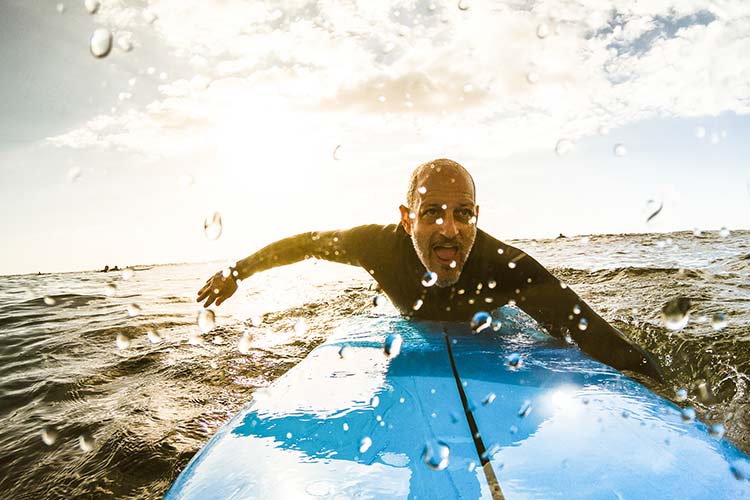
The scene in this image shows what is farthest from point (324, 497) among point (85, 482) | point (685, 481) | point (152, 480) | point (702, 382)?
point (702, 382)

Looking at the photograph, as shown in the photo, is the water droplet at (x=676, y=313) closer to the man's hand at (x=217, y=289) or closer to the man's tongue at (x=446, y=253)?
the man's tongue at (x=446, y=253)

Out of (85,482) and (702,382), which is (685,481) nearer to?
(702,382)

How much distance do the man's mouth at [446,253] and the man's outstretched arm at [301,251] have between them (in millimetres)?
892

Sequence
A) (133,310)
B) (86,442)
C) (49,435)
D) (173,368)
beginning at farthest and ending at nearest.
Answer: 1. (133,310)
2. (173,368)
3. (49,435)
4. (86,442)

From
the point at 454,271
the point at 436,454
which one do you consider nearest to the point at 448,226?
the point at 454,271

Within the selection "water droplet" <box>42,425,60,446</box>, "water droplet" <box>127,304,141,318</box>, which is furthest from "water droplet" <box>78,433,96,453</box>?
"water droplet" <box>127,304,141,318</box>

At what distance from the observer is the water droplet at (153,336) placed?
5.52 m

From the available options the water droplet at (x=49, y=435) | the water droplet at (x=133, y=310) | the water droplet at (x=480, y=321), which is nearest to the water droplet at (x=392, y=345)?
the water droplet at (x=480, y=321)

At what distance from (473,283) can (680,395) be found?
1558mm

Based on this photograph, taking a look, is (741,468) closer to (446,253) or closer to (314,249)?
(446,253)

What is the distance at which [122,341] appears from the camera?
5.58 m

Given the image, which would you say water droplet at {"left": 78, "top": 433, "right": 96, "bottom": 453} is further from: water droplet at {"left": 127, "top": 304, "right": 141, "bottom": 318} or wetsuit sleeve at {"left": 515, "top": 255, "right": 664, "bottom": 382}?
water droplet at {"left": 127, "top": 304, "right": 141, "bottom": 318}

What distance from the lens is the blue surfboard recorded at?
1385 mm

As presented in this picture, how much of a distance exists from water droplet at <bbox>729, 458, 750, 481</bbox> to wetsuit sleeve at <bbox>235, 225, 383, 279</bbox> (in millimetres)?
2685
